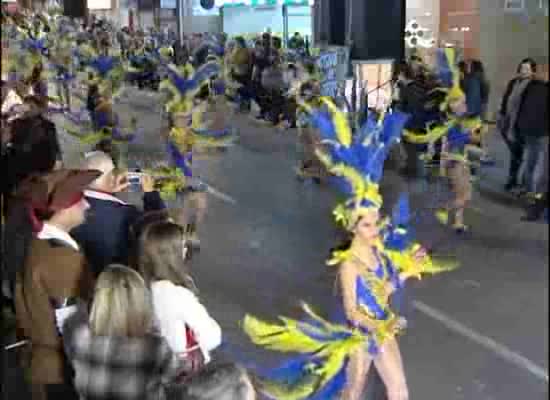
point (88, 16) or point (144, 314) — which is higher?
point (88, 16)

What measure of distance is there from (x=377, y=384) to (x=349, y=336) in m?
0.20

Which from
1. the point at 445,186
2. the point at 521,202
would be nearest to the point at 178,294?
the point at 445,186

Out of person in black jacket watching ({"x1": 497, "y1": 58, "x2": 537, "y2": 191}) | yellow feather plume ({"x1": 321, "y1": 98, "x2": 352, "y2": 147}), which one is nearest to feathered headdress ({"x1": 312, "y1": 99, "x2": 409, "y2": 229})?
yellow feather plume ({"x1": 321, "y1": 98, "x2": 352, "y2": 147})

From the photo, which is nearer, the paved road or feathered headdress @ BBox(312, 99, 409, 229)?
the paved road

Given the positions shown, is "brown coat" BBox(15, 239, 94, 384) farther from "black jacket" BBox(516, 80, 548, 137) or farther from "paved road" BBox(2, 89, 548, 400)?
"black jacket" BBox(516, 80, 548, 137)

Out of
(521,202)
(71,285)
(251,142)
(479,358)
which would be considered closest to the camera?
(521,202)

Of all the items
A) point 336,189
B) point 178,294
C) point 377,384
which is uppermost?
point 336,189

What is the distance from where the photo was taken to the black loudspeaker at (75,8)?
11.9ft

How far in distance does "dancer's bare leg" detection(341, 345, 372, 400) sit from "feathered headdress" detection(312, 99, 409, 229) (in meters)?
0.33

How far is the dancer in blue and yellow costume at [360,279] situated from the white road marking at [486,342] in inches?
3.4

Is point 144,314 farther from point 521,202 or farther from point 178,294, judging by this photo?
point 521,202

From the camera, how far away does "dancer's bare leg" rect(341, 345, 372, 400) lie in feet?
6.25

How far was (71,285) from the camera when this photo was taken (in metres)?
1.98

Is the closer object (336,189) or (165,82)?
(336,189)
